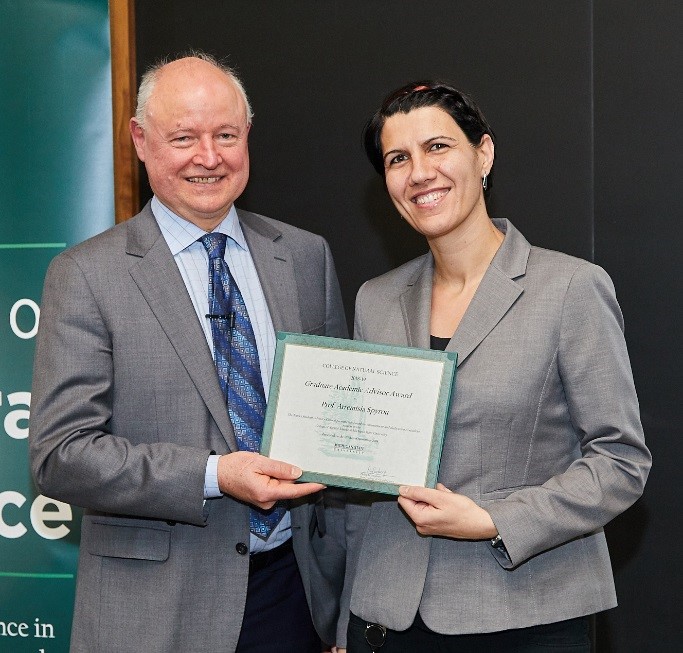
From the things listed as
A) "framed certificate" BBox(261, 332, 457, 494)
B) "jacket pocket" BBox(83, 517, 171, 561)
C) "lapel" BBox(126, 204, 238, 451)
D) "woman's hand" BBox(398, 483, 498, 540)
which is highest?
"lapel" BBox(126, 204, 238, 451)

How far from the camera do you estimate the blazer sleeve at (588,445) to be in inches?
83.4

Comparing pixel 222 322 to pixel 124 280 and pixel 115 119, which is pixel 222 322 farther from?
pixel 115 119

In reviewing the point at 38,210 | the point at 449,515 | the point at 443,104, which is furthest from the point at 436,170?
the point at 38,210

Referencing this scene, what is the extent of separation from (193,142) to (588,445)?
130 cm

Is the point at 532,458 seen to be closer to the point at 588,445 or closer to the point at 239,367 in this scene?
the point at 588,445

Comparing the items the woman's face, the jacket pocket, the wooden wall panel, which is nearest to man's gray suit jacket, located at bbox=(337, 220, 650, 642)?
the woman's face

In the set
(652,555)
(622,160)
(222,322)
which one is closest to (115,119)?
(222,322)

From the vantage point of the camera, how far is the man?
2.35m

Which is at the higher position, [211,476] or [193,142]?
[193,142]

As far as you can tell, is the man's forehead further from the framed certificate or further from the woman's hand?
the woman's hand

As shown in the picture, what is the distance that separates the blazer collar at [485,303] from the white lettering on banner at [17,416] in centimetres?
163

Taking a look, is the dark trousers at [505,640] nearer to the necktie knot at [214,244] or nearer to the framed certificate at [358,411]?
the framed certificate at [358,411]

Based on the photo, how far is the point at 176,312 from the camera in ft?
8.03

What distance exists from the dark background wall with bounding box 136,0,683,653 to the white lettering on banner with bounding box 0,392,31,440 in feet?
3.87
